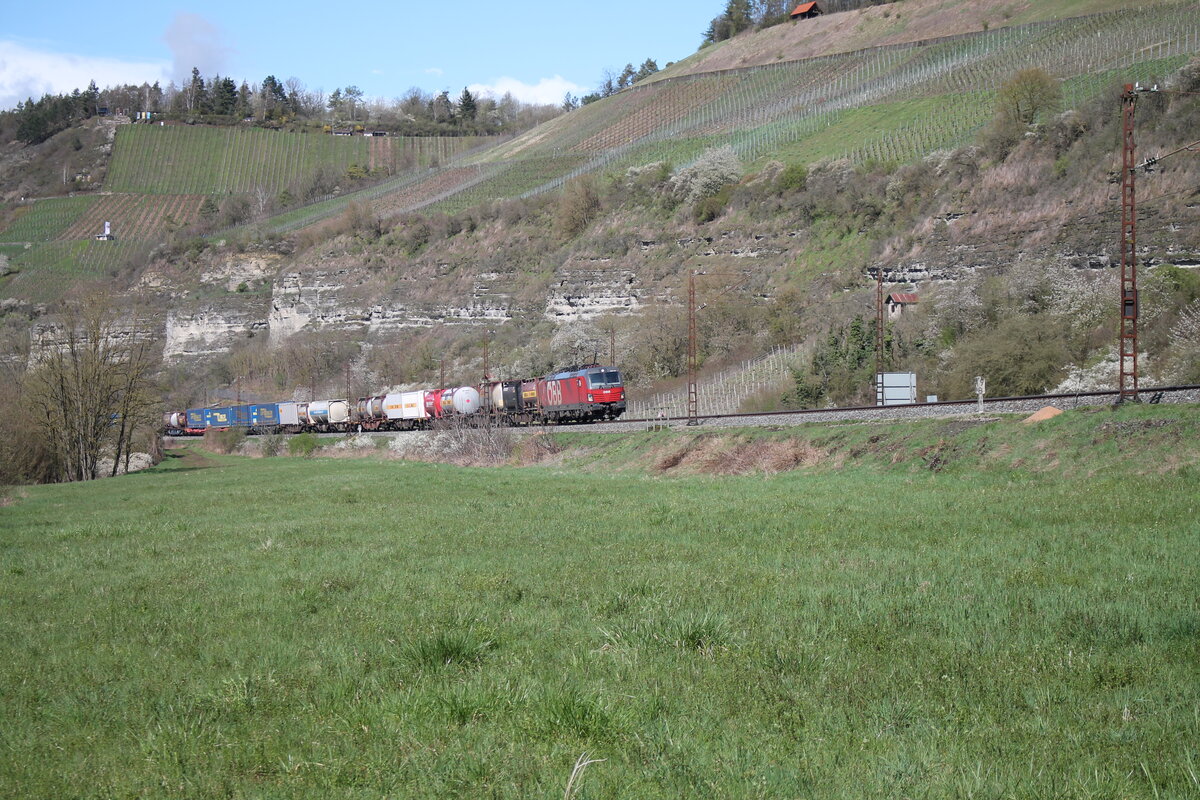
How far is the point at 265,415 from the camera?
80875 millimetres

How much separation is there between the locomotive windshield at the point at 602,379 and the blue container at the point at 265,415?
40.1 meters

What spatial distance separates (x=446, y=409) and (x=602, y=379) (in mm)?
15882

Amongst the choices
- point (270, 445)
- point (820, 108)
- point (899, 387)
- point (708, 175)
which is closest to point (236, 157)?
point (708, 175)

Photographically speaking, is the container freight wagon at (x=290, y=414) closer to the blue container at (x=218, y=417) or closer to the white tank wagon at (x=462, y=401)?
the blue container at (x=218, y=417)

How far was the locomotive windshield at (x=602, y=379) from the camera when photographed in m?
52.2

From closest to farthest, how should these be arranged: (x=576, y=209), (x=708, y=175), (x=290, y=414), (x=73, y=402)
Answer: (x=73, y=402) → (x=290, y=414) → (x=708, y=175) → (x=576, y=209)

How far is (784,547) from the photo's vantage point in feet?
→ 39.6

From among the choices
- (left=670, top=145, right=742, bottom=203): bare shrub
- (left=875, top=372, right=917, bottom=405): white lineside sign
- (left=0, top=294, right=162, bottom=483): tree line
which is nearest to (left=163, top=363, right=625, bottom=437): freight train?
(left=875, top=372, right=917, bottom=405): white lineside sign

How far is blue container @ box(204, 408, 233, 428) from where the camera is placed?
82.8m

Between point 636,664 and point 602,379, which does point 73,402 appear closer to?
point 602,379

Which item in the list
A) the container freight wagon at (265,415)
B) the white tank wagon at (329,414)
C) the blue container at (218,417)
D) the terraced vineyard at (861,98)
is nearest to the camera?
the white tank wagon at (329,414)

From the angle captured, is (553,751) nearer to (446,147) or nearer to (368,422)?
(368,422)

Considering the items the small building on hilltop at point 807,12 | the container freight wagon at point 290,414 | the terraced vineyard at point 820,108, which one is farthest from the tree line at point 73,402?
the small building on hilltop at point 807,12

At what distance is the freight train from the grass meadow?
36.6 m
